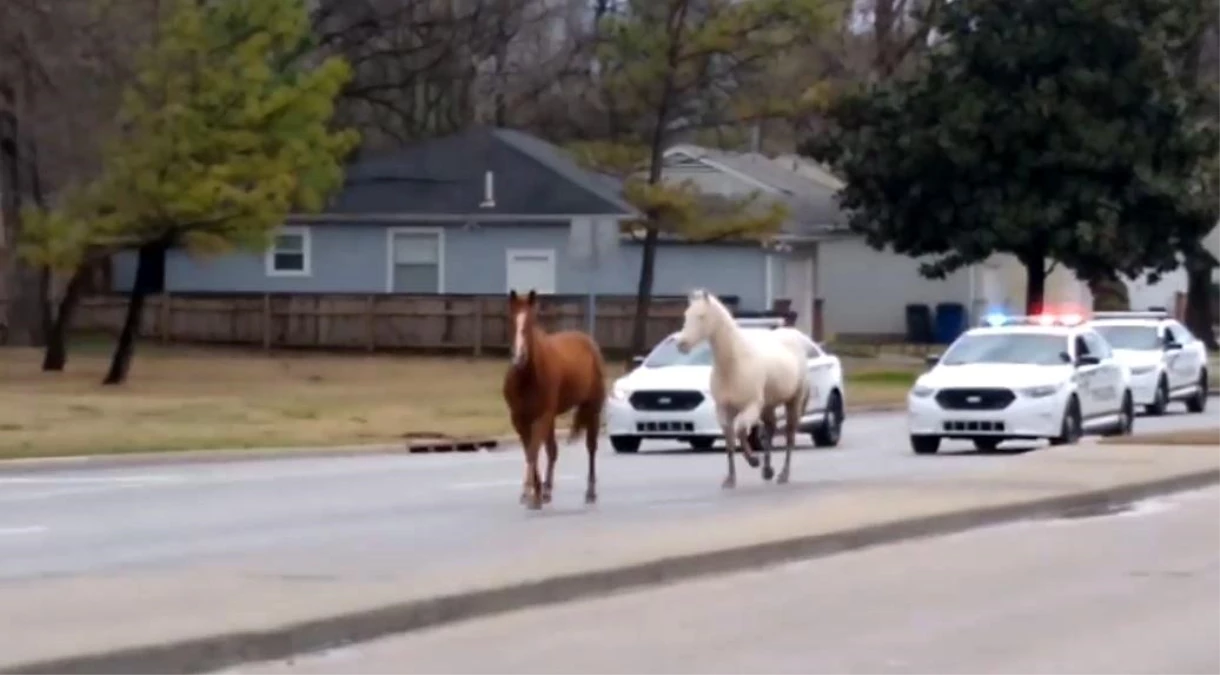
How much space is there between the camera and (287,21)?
45.5m

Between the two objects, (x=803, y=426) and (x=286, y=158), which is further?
(x=286, y=158)

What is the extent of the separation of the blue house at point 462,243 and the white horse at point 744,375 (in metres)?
32.7

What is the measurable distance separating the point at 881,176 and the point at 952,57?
2.83m

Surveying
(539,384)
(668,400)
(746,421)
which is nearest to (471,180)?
(668,400)

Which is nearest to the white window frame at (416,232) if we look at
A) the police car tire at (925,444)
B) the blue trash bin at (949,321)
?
the blue trash bin at (949,321)

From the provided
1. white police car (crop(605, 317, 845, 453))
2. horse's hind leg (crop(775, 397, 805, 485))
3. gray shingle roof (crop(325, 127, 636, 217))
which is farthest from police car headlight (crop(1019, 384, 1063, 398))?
gray shingle roof (crop(325, 127, 636, 217))

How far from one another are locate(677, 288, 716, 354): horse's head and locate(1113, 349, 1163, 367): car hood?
17973 millimetres

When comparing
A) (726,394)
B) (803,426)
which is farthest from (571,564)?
(803,426)

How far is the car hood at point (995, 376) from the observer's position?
31406 millimetres

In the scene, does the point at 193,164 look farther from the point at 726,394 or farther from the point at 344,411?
the point at 726,394

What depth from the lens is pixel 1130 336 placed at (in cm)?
4366

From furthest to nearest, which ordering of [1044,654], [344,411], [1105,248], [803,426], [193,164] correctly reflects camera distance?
[1105,248] → [193,164] → [344,411] → [803,426] → [1044,654]

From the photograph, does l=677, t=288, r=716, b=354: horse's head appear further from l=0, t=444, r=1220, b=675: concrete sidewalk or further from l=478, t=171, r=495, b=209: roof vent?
l=478, t=171, r=495, b=209: roof vent

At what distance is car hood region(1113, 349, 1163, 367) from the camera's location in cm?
4225
